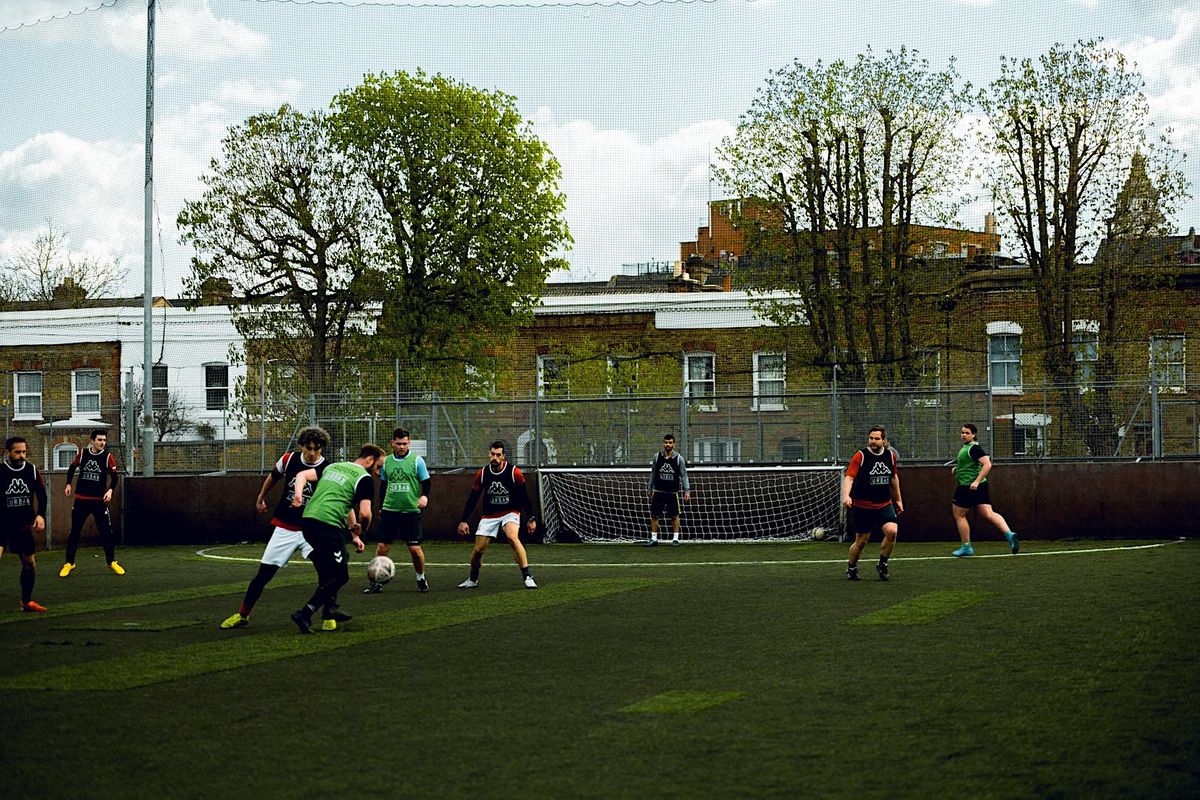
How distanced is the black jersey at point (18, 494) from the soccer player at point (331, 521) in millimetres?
4194

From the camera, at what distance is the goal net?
1081 inches

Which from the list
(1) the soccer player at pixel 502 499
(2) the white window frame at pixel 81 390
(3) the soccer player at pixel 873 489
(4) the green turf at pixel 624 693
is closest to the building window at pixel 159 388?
(2) the white window frame at pixel 81 390

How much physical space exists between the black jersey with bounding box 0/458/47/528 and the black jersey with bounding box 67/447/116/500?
17.1ft

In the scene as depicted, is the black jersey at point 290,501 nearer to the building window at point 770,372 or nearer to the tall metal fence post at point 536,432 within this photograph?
the tall metal fence post at point 536,432

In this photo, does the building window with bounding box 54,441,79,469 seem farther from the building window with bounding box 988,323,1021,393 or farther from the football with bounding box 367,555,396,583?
the football with bounding box 367,555,396,583

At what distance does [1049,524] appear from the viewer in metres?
25.8

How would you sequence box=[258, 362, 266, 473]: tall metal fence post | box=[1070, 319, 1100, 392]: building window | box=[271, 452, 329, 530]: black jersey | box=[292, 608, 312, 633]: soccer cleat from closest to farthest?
box=[292, 608, 312, 633]: soccer cleat
box=[271, 452, 329, 530]: black jersey
box=[258, 362, 266, 473]: tall metal fence post
box=[1070, 319, 1100, 392]: building window

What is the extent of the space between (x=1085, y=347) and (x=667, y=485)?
12953 mm

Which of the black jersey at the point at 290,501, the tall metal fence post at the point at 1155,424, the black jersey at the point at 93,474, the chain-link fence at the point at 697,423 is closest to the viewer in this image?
the black jersey at the point at 290,501

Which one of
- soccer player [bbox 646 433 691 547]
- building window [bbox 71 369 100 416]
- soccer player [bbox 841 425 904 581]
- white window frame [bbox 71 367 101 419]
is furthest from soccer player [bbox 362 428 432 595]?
building window [bbox 71 369 100 416]

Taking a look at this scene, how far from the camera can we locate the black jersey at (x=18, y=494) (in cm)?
1543

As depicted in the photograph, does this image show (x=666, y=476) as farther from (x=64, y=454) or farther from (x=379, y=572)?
(x=64, y=454)

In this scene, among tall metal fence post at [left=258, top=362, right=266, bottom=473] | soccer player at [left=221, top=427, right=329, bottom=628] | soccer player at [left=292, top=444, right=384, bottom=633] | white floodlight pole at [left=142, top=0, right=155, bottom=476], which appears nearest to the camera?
soccer player at [left=292, top=444, right=384, bottom=633]

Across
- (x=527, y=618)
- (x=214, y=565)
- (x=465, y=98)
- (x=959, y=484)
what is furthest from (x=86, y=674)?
(x=465, y=98)
